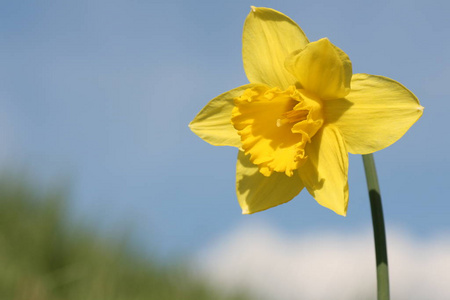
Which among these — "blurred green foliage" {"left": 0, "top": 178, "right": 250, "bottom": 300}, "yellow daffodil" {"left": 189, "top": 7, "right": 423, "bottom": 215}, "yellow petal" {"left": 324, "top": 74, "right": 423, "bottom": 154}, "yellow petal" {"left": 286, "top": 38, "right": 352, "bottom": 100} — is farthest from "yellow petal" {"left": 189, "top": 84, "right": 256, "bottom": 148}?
"blurred green foliage" {"left": 0, "top": 178, "right": 250, "bottom": 300}

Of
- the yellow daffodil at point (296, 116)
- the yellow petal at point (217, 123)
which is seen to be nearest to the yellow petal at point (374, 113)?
the yellow daffodil at point (296, 116)

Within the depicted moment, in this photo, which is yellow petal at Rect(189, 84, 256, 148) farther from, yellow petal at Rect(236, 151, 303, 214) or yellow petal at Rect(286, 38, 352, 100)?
yellow petal at Rect(286, 38, 352, 100)

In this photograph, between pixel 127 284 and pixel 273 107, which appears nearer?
pixel 273 107

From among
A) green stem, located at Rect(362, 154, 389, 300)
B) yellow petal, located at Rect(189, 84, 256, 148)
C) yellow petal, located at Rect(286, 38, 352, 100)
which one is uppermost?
yellow petal, located at Rect(286, 38, 352, 100)

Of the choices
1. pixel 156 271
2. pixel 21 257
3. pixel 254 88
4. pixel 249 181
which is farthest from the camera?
pixel 156 271

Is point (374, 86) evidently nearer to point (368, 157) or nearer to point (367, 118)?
point (367, 118)

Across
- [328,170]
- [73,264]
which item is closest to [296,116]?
[328,170]

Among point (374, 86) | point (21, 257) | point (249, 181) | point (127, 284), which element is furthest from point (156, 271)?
point (374, 86)

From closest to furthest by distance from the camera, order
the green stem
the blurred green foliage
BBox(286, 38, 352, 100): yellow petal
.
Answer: the green stem < BBox(286, 38, 352, 100): yellow petal < the blurred green foliage
